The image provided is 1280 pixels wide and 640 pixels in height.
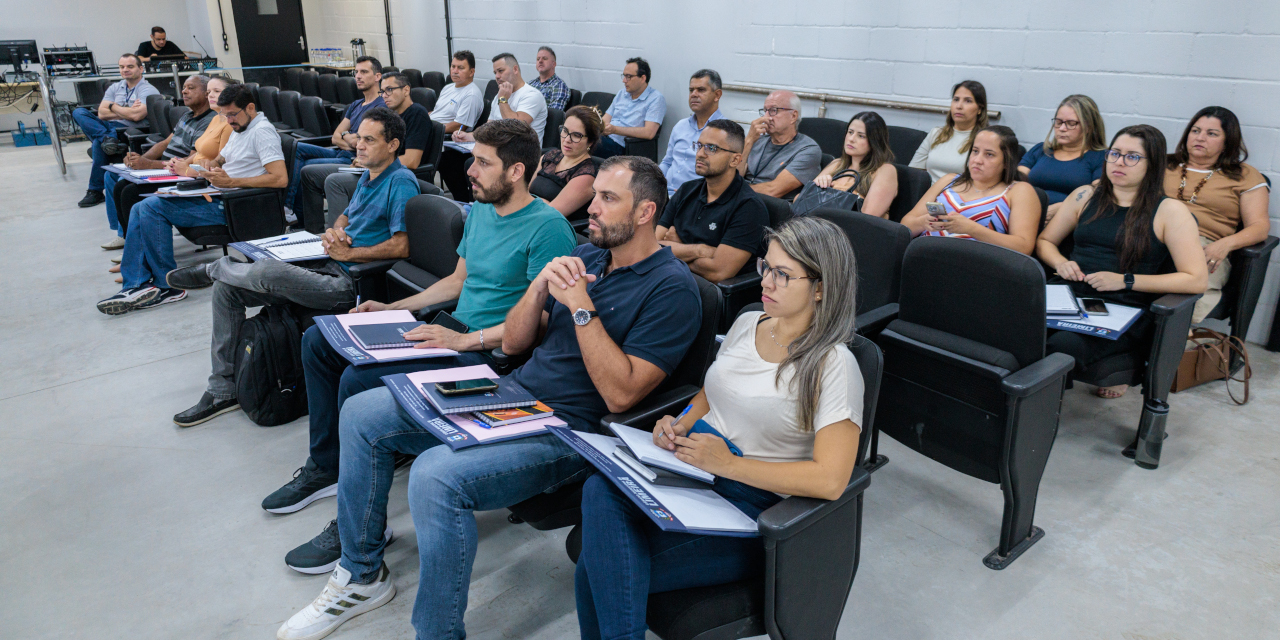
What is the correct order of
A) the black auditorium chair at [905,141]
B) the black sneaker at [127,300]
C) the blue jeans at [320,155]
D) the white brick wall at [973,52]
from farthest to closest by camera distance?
the blue jeans at [320,155] → the black auditorium chair at [905,141] → the black sneaker at [127,300] → the white brick wall at [973,52]

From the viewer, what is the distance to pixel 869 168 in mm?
3621

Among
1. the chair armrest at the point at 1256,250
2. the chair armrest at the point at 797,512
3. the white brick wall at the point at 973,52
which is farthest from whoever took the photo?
the white brick wall at the point at 973,52

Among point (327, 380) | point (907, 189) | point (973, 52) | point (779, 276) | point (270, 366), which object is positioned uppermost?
point (973, 52)

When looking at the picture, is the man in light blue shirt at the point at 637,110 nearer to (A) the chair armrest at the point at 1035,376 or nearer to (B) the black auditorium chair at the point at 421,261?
(B) the black auditorium chair at the point at 421,261

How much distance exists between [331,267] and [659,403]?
187cm

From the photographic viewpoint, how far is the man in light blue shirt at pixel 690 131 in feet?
15.4

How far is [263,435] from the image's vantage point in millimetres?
3051

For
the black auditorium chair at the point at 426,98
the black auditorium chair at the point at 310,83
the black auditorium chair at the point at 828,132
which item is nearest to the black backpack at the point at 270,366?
the black auditorium chair at the point at 828,132

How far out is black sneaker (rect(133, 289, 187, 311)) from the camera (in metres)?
4.41

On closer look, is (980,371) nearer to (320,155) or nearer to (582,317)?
(582,317)

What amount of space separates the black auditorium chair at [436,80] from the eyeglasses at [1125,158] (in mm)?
6935

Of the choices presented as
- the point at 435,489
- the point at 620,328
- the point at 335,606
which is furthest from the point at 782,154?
the point at 335,606

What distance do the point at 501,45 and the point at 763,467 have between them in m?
7.52

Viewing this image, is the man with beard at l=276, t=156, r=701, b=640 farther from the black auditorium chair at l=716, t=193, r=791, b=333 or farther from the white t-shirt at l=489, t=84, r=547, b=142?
the white t-shirt at l=489, t=84, r=547, b=142
